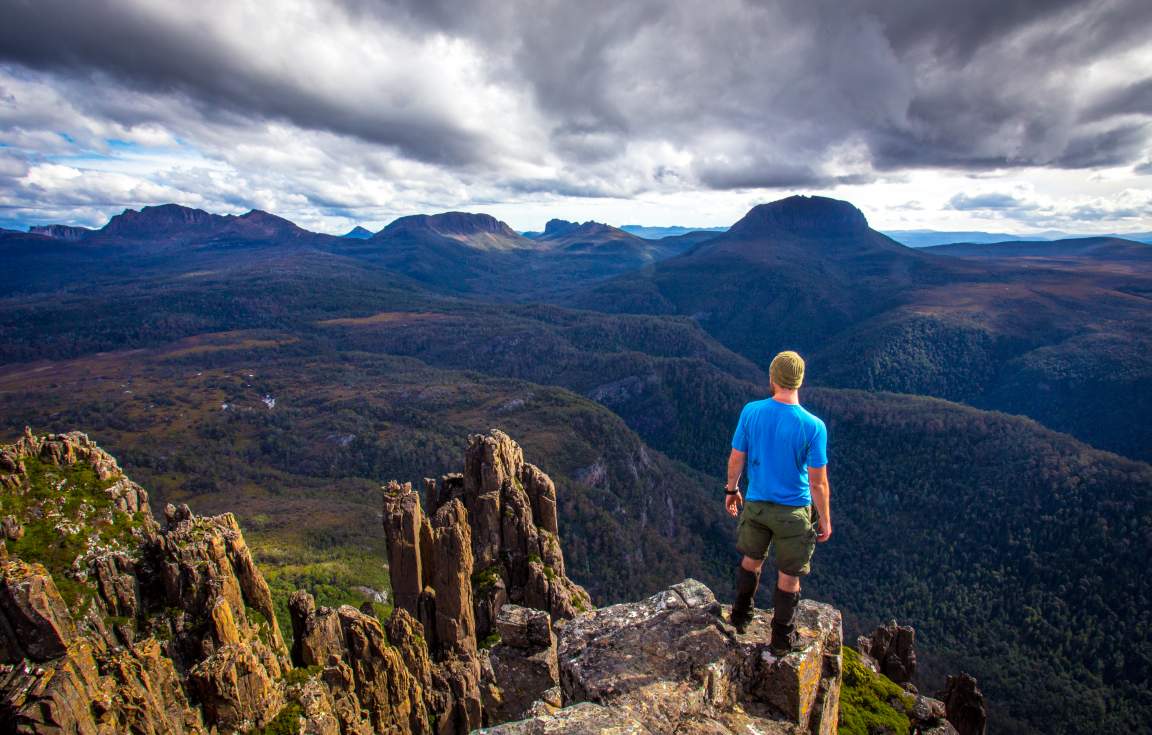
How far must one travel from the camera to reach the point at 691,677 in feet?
39.9

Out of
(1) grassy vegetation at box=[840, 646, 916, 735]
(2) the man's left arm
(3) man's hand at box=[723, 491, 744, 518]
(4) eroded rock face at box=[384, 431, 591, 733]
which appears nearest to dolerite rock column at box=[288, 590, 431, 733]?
(4) eroded rock face at box=[384, 431, 591, 733]

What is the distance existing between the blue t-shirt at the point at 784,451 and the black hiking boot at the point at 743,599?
6.82 feet

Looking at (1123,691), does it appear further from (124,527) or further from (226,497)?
(226,497)

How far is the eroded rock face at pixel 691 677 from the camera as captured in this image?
11.0 m

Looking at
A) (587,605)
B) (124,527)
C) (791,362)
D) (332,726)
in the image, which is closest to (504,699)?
(332,726)

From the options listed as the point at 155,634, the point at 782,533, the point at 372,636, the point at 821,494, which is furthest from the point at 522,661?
the point at 155,634

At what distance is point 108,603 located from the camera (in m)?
31.7

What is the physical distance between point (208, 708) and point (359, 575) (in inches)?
3747

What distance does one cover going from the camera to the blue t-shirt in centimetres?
1238

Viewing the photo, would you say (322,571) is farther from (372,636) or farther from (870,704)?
(870,704)

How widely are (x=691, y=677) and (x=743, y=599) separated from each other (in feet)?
7.43

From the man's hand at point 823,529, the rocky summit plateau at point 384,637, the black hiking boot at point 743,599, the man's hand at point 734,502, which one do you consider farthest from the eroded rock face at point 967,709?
the man's hand at point 734,502

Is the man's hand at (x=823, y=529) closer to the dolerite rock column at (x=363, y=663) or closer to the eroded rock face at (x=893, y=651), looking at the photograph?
the dolerite rock column at (x=363, y=663)

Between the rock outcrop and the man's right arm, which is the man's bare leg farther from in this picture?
the rock outcrop
